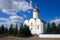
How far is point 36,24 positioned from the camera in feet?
76.2

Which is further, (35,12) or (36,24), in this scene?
(36,24)

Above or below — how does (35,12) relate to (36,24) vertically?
above

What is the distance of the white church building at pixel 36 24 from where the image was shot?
22641 mm

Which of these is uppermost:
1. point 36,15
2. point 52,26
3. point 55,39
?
point 36,15

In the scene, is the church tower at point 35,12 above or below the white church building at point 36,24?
above

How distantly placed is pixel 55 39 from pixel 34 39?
88.7 inches

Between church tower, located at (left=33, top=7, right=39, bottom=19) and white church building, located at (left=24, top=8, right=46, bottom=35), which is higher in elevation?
church tower, located at (left=33, top=7, right=39, bottom=19)

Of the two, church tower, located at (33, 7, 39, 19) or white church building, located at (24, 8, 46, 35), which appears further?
white church building, located at (24, 8, 46, 35)

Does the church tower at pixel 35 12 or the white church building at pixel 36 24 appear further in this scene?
the white church building at pixel 36 24

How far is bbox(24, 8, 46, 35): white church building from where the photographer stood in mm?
22641

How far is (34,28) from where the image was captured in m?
22.9

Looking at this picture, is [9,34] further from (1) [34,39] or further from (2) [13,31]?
(1) [34,39]

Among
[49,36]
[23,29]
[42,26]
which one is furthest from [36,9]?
[49,36]

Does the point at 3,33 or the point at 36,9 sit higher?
the point at 36,9
